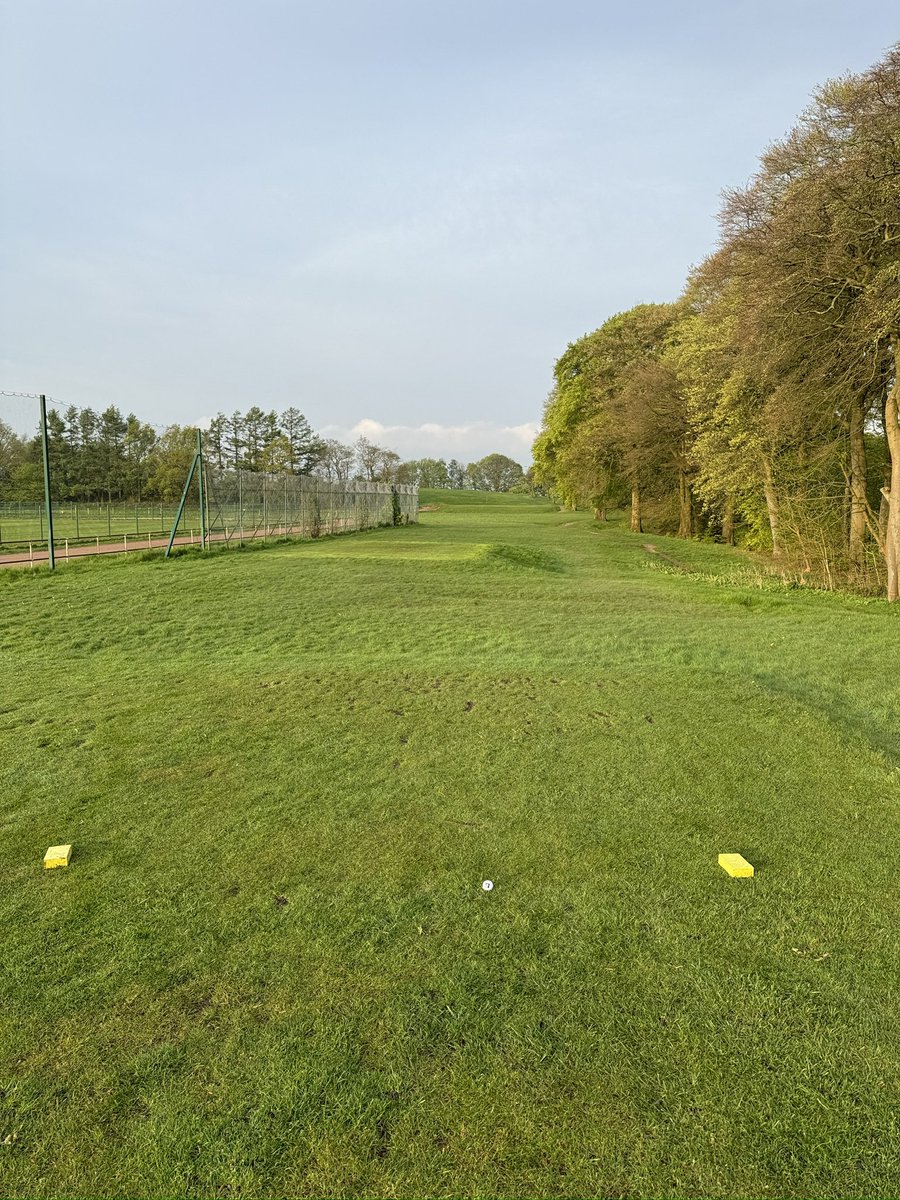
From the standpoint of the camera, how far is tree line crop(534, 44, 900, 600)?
38.5 feet

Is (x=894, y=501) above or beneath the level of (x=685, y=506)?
beneath

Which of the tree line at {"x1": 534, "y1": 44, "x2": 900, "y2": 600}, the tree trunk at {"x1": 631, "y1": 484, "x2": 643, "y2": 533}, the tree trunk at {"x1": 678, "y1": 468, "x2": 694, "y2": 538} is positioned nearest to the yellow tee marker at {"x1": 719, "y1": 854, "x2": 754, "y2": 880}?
the tree line at {"x1": 534, "y1": 44, "x2": 900, "y2": 600}

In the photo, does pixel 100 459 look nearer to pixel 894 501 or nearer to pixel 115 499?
pixel 115 499

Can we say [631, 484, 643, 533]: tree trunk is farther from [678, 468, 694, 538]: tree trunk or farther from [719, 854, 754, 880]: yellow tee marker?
[719, 854, 754, 880]: yellow tee marker

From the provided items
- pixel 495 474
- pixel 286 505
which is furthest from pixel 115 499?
pixel 495 474

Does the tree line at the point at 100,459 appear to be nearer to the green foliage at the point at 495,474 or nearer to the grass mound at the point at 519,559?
the grass mound at the point at 519,559

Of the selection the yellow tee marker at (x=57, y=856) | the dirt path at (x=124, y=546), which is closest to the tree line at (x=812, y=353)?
the yellow tee marker at (x=57, y=856)

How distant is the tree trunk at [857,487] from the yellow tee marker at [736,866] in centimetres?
1586

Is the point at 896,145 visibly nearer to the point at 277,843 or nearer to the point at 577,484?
the point at 277,843

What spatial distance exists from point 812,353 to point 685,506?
845 inches

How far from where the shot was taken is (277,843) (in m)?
3.63

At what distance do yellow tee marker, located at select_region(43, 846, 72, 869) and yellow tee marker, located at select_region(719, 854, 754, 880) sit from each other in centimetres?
345

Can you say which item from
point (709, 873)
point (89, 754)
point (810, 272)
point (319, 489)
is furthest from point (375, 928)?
point (319, 489)

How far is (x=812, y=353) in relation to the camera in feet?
46.0
